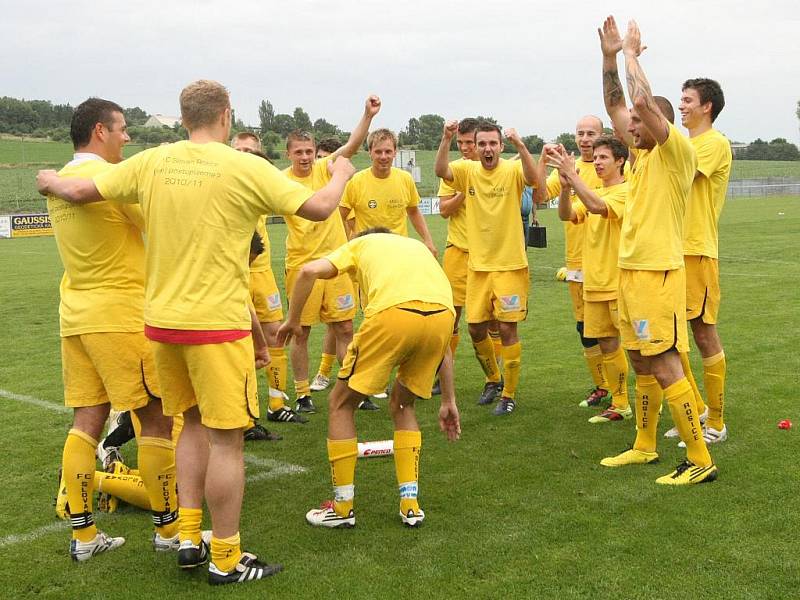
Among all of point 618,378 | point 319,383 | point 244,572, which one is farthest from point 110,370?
point 618,378

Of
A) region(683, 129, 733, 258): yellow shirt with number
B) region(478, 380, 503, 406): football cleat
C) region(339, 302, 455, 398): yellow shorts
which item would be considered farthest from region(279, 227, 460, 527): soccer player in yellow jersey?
region(478, 380, 503, 406): football cleat

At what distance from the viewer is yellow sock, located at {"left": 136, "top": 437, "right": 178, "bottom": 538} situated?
476 cm

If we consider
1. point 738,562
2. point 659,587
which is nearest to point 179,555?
point 659,587

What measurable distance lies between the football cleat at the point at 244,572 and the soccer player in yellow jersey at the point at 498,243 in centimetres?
372

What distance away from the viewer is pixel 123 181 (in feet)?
13.9

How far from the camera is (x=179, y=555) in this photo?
4.41m

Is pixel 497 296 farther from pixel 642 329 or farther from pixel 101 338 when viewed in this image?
pixel 101 338

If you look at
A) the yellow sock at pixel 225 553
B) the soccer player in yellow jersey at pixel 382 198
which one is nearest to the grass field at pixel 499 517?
the yellow sock at pixel 225 553

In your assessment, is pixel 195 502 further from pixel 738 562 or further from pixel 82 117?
pixel 738 562

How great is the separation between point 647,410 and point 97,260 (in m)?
3.98

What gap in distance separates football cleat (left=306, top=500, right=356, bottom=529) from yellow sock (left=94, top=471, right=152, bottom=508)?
3.78 feet

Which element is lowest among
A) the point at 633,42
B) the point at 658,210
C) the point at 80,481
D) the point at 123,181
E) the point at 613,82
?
the point at 80,481

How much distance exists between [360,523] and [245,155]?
240 centimetres

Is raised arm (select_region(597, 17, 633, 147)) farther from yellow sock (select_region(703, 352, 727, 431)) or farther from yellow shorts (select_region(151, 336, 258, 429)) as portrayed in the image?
yellow shorts (select_region(151, 336, 258, 429))
